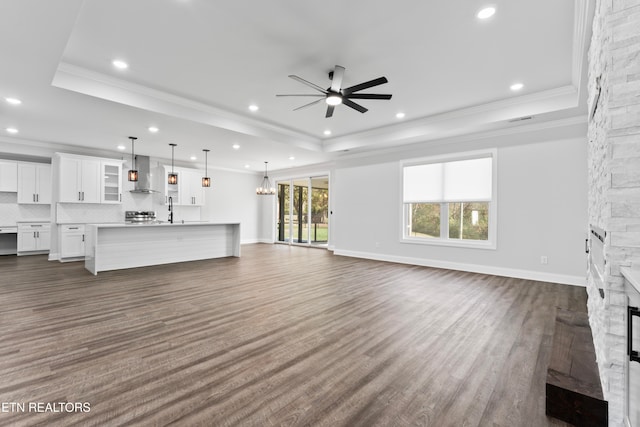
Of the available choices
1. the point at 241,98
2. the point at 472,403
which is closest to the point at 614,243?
the point at 472,403

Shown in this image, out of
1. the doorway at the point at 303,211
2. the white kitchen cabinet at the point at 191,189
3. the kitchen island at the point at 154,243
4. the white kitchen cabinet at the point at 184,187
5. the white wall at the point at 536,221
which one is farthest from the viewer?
the doorway at the point at 303,211

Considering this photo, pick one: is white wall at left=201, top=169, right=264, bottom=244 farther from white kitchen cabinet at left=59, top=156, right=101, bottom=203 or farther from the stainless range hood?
white kitchen cabinet at left=59, top=156, right=101, bottom=203

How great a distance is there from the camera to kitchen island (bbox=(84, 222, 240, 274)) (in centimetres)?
559

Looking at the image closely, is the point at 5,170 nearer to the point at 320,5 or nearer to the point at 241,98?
the point at 241,98

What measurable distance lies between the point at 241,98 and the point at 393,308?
3.94 metres

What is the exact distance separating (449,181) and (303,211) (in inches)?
218

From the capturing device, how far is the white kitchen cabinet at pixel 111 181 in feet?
24.6

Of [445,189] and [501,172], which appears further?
[445,189]

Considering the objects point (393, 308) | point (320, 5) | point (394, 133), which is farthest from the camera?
point (394, 133)

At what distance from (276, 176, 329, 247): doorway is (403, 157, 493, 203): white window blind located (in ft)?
11.9

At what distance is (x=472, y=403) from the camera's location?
1.78 metres

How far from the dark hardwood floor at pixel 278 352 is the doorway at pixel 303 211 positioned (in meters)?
5.67

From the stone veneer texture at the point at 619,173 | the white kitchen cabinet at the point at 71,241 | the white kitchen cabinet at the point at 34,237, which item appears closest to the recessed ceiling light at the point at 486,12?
the stone veneer texture at the point at 619,173

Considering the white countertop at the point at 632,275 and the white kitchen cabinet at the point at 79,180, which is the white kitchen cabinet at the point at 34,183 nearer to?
the white kitchen cabinet at the point at 79,180
